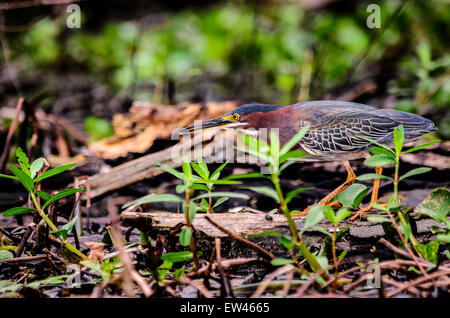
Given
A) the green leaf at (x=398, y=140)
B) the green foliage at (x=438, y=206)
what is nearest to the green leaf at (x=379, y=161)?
the green leaf at (x=398, y=140)

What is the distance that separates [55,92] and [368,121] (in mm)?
4959

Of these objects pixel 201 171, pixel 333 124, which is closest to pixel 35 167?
pixel 201 171

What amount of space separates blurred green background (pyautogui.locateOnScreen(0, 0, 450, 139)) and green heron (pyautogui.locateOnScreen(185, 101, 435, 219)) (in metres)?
1.87

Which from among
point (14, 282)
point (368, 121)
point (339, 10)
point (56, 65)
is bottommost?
point (14, 282)

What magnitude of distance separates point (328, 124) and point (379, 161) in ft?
3.21

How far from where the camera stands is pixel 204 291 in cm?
175

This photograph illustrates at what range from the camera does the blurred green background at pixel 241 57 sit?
19.0ft

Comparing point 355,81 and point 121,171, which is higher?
point 355,81

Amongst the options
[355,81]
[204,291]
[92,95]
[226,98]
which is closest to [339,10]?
[355,81]

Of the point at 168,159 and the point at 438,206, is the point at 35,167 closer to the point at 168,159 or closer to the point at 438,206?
the point at 168,159

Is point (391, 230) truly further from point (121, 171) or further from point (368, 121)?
point (121, 171)

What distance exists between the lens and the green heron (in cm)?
277

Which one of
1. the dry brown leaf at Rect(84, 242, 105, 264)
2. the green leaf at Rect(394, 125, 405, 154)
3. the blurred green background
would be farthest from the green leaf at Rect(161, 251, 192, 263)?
the blurred green background
